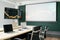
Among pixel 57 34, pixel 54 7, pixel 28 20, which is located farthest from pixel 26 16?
pixel 57 34

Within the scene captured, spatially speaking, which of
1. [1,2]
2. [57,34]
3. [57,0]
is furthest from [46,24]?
[1,2]

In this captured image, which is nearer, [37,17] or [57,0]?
[57,0]

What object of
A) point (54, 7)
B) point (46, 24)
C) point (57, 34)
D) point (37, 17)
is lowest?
point (57, 34)

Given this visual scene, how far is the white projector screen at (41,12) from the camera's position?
20.3ft

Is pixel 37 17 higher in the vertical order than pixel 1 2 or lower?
lower

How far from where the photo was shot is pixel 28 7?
7090mm

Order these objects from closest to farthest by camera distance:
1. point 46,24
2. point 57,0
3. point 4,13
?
point 57,0 < point 46,24 < point 4,13

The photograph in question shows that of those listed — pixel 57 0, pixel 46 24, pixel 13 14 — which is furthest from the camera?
pixel 13 14

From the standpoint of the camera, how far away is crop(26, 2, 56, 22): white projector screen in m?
6.19

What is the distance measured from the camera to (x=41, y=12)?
21.6ft

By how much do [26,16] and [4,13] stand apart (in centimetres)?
158

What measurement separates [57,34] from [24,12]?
3.02m

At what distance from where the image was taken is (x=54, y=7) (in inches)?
239

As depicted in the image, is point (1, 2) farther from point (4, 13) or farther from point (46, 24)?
point (46, 24)
